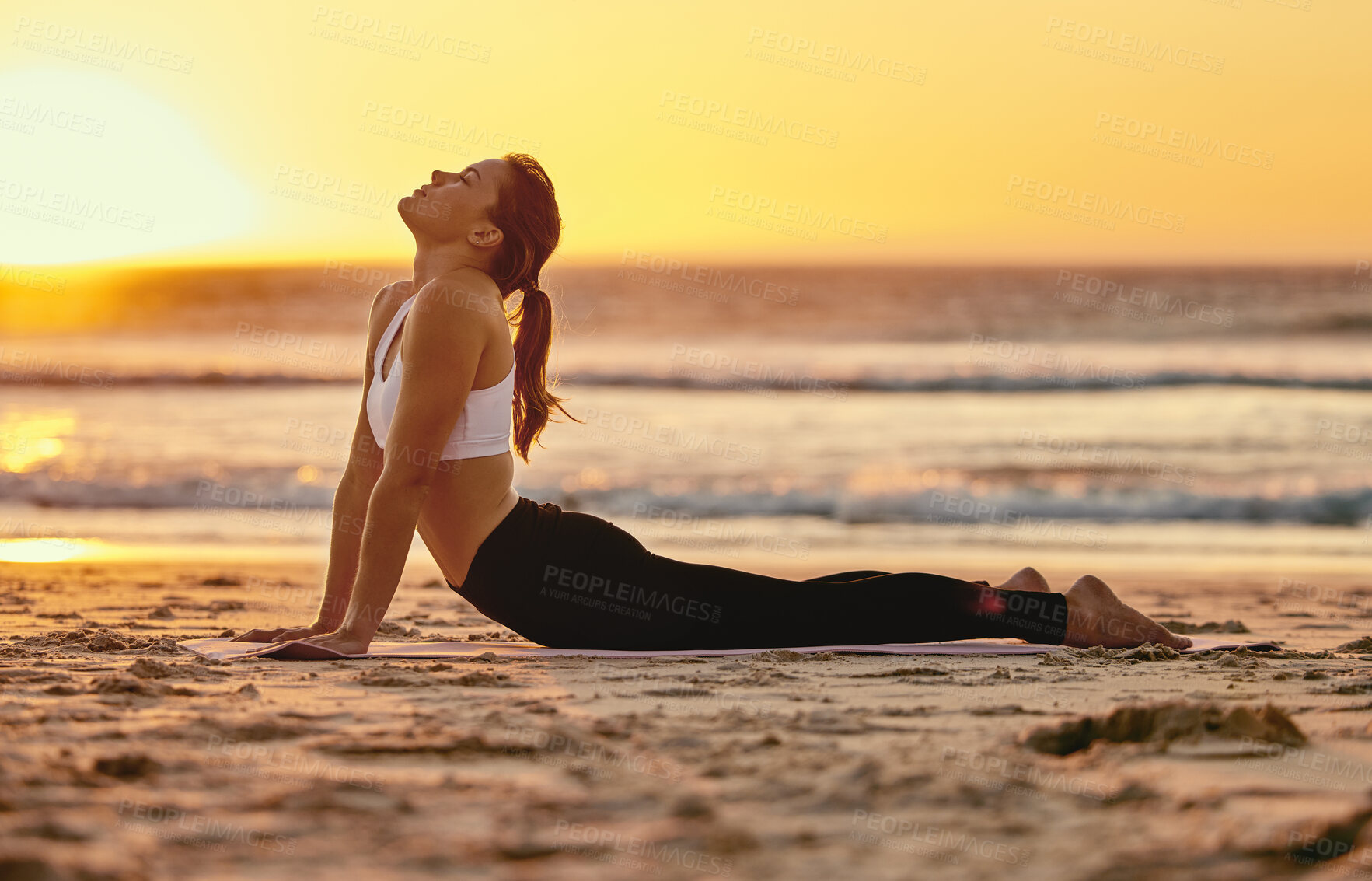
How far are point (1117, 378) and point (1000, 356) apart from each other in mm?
3128

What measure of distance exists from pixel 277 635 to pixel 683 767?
2.04 meters

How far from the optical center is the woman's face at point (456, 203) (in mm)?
3533

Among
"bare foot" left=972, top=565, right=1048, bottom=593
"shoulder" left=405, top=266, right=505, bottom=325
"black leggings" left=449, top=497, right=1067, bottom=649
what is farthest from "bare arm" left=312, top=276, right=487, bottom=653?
"bare foot" left=972, top=565, right=1048, bottom=593

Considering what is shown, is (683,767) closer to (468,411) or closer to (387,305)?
(468,411)

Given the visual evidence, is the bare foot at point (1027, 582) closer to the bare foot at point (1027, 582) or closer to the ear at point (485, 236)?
the bare foot at point (1027, 582)

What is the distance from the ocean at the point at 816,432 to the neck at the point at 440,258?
0.74m

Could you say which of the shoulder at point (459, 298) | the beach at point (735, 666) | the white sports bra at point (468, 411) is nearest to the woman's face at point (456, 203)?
the shoulder at point (459, 298)

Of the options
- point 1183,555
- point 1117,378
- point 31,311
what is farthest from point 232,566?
point 31,311

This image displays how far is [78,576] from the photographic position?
6.13 metres

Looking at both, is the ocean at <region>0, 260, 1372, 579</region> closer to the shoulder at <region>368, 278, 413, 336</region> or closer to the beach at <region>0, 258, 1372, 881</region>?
the beach at <region>0, 258, 1372, 881</region>

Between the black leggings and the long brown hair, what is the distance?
0.35 m

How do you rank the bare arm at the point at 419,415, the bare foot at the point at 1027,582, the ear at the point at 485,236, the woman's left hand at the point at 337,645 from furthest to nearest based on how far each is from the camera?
the bare foot at the point at 1027,582 → the ear at the point at 485,236 → the woman's left hand at the point at 337,645 → the bare arm at the point at 419,415

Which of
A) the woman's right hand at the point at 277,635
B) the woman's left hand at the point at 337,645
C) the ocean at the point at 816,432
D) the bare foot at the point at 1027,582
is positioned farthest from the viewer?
the ocean at the point at 816,432

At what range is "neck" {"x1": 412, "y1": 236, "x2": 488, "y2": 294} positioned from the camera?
3576mm
